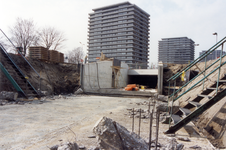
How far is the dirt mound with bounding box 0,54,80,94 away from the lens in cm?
1670

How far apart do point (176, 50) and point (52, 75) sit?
48.5m

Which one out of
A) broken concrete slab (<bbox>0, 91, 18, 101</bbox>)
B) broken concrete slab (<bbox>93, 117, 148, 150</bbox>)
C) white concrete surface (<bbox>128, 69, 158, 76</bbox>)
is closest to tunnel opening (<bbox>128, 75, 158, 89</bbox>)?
white concrete surface (<bbox>128, 69, 158, 76</bbox>)

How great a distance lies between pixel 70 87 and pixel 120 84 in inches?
327

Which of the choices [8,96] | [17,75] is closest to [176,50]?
[17,75]

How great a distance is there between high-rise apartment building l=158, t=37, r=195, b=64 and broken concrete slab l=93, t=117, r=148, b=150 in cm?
5550

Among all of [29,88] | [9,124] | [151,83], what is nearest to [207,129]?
[9,124]

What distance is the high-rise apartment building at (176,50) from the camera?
55.6 m

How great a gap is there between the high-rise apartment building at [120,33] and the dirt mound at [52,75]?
1724 inches

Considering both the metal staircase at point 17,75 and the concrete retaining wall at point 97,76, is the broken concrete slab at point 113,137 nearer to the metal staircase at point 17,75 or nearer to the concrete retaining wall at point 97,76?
the metal staircase at point 17,75

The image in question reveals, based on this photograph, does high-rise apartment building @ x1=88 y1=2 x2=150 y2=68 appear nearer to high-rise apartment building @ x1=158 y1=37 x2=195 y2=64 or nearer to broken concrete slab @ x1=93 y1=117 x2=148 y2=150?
high-rise apartment building @ x1=158 y1=37 x2=195 y2=64

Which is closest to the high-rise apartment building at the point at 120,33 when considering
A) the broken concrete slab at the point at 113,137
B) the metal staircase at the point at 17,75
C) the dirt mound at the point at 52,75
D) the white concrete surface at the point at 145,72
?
the white concrete surface at the point at 145,72

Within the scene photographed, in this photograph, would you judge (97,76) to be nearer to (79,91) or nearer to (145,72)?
(79,91)

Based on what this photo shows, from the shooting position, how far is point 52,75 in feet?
63.2

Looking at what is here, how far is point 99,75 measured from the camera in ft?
66.9
